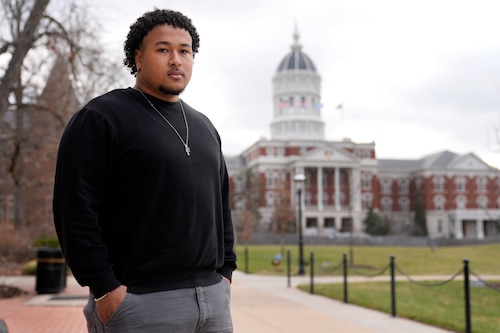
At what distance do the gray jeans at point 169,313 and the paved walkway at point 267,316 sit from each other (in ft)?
19.7

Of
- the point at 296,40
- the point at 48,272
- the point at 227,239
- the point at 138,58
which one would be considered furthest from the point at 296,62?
the point at 138,58

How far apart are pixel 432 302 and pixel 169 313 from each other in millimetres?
11259

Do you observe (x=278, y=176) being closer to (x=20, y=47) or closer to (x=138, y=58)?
(x=20, y=47)

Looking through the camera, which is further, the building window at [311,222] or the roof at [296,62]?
the roof at [296,62]

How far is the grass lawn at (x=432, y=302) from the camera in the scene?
988cm

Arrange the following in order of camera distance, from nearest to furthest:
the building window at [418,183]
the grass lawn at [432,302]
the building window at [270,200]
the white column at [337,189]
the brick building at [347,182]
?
the grass lawn at [432,302], the brick building at [347,182], the building window at [270,200], the white column at [337,189], the building window at [418,183]

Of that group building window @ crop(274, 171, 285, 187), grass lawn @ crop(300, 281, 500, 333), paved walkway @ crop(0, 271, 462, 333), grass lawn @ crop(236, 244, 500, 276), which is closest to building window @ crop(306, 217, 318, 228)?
building window @ crop(274, 171, 285, 187)

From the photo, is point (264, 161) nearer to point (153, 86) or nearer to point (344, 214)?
point (344, 214)

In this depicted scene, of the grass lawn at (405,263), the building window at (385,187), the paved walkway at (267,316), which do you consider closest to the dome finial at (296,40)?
the building window at (385,187)

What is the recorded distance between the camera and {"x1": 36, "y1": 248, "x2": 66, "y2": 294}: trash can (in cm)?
1362

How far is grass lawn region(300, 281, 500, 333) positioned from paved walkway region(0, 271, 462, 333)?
1.30 feet

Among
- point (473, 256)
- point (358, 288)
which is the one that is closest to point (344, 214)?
point (473, 256)

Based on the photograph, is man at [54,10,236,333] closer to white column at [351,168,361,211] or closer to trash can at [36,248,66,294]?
trash can at [36,248,66,294]

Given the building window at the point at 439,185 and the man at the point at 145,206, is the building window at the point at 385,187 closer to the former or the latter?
the building window at the point at 439,185
